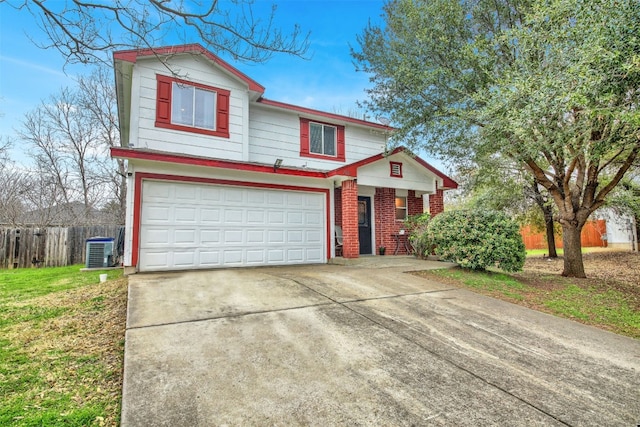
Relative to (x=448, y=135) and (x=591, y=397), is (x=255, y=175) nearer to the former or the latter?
(x=448, y=135)

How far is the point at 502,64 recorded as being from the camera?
24.5 ft

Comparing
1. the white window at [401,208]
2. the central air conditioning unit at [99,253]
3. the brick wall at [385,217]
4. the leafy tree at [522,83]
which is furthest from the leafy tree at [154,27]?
the white window at [401,208]

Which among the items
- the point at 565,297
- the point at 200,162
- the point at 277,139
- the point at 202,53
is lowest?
the point at 565,297

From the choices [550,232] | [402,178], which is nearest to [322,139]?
[402,178]

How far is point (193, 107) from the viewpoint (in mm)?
8430

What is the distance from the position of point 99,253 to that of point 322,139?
302 inches

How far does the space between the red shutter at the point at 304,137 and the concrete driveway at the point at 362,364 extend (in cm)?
632

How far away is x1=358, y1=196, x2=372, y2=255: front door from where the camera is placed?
426 inches

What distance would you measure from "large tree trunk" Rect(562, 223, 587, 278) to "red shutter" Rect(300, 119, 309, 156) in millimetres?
7796

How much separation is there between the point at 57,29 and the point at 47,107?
15.6m

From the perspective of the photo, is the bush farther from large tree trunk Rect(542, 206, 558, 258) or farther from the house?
large tree trunk Rect(542, 206, 558, 258)

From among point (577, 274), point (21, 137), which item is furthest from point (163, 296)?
point (21, 137)

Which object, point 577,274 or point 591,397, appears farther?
point 577,274

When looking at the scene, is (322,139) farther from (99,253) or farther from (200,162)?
(99,253)
